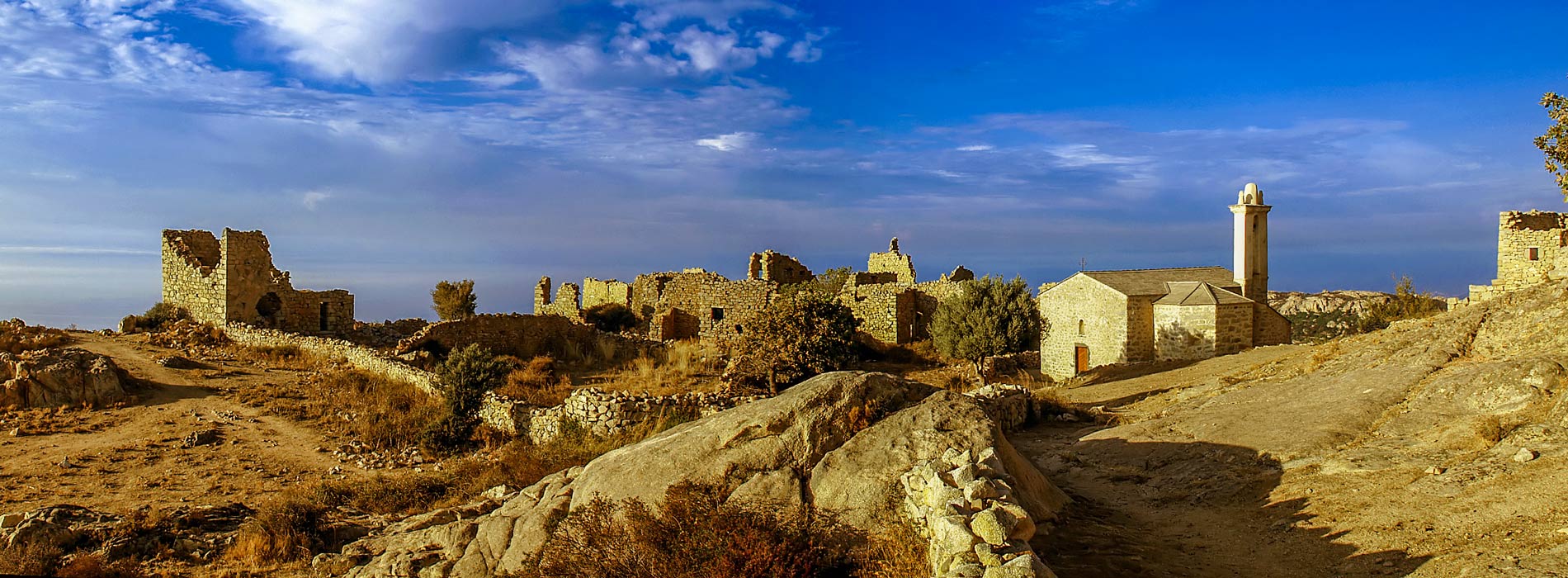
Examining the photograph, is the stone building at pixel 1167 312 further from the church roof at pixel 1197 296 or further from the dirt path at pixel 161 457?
the dirt path at pixel 161 457

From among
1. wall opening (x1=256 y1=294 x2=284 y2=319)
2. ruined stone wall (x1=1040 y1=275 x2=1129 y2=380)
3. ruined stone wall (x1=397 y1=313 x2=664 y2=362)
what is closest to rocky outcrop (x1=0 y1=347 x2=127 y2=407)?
ruined stone wall (x1=397 y1=313 x2=664 y2=362)

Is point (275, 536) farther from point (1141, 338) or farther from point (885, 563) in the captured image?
point (1141, 338)

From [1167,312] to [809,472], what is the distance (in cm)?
2039

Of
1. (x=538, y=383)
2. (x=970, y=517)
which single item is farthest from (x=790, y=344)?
(x=970, y=517)

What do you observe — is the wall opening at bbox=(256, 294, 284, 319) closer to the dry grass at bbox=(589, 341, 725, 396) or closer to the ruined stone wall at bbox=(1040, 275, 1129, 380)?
the dry grass at bbox=(589, 341, 725, 396)

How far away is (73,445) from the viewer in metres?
13.2

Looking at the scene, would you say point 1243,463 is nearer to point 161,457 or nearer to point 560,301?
point 161,457

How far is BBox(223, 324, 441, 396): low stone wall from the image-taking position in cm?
1692

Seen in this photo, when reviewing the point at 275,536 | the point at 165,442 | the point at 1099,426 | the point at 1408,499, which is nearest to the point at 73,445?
the point at 165,442

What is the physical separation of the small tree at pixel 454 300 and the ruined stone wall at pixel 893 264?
16993mm

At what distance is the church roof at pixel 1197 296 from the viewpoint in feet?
77.1

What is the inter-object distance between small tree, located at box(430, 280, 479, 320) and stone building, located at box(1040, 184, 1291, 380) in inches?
820

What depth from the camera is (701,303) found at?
97.5ft

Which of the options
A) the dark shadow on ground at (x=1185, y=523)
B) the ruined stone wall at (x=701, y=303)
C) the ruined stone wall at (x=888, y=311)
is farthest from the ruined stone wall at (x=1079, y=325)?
the dark shadow on ground at (x=1185, y=523)
